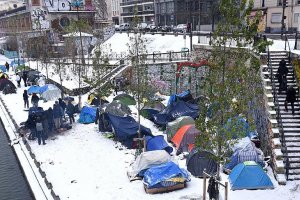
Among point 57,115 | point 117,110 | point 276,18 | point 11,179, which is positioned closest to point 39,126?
point 57,115

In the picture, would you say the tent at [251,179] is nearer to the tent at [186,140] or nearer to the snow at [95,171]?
the snow at [95,171]

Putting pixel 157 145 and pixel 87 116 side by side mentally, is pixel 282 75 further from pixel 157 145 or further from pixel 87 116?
pixel 87 116

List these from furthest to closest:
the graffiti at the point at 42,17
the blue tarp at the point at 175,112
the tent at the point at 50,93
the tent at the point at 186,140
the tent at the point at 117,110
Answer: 1. the graffiti at the point at 42,17
2. the tent at the point at 50,93
3. the tent at the point at 117,110
4. the blue tarp at the point at 175,112
5. the tent at the point at 186,140

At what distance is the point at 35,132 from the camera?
2136 cm

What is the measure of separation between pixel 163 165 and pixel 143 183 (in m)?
1.16

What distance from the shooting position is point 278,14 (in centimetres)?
4697

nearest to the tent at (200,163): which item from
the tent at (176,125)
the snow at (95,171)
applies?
the snow at (95,171)

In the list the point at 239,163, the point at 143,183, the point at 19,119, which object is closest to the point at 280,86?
the point at 239,163

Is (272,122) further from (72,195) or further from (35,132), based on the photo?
(35,132)

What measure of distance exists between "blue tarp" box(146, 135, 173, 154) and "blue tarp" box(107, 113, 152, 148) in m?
1.46

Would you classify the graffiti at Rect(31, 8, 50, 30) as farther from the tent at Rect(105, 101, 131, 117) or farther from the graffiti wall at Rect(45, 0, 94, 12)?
the tent at Rect(105, 101, 131, 117)

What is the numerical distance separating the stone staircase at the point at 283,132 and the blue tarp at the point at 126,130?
23.3 feet

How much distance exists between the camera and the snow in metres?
14.3

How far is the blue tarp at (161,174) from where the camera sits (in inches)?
569
